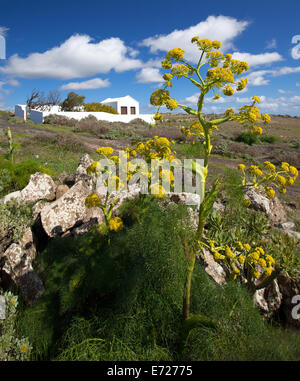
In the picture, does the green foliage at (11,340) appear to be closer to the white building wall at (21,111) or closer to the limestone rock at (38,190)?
the limestone rock at (38,190)

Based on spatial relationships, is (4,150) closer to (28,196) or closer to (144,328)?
(28,196)

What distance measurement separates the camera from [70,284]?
9.49 feet

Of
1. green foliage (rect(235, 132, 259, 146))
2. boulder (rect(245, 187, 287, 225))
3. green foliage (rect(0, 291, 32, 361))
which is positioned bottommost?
green foliage (rect(0, 291, 32, 361))

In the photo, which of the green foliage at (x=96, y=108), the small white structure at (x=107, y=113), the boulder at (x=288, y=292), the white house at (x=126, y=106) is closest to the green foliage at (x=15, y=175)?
the boulder at (x=288, y=292)

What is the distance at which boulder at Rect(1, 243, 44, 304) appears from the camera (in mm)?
3299

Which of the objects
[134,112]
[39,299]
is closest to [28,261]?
[39,299]

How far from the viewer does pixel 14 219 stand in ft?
14.5

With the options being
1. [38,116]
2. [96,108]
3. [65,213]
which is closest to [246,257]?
[65,213]

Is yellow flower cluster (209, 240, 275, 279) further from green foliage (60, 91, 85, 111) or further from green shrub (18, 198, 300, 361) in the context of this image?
green foliage (60, 91, 85, 111)

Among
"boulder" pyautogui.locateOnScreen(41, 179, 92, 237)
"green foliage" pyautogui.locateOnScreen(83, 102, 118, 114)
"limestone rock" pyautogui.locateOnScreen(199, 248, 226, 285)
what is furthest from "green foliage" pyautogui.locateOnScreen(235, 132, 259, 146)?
"green foliage" pyautogui.locateOnScreen(83, 102, 118, 114)

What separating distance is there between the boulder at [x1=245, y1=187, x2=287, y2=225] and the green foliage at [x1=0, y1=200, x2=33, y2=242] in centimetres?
465

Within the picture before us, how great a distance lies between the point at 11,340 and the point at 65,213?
6.81 feet

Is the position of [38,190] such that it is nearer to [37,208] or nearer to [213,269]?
[37,208]
